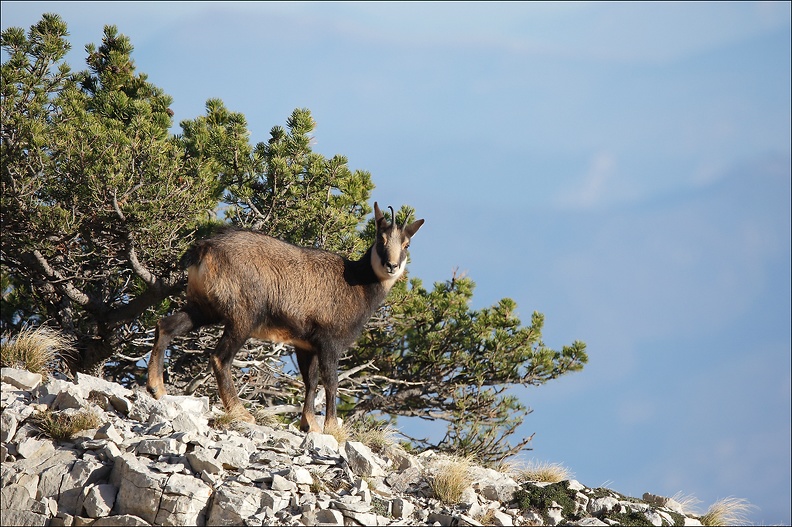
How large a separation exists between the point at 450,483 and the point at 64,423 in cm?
437

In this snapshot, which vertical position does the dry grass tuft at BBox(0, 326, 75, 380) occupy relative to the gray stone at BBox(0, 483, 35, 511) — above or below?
above

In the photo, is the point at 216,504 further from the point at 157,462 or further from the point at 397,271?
the point at 397,271

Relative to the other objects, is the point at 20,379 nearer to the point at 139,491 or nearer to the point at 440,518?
the point at 139,491

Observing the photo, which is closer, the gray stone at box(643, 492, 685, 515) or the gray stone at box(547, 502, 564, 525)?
the gray stone at box(547, 502, 564, 525)

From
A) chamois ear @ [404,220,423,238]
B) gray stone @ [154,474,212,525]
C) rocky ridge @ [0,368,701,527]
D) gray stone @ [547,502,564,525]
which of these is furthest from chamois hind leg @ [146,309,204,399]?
gray stone @ [547,502,564,525]

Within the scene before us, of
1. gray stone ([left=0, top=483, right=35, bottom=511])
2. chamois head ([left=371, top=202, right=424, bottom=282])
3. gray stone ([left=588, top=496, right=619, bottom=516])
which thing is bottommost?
gray stone ([left=0, top=483, right=35, bottom=511])

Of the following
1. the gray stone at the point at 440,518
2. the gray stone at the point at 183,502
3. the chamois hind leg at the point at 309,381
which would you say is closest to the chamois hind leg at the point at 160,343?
the chamois hind leg at the point at 309,381

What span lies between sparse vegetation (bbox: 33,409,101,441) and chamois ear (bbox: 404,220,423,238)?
474 cm

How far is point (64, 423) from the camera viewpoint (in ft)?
33.0

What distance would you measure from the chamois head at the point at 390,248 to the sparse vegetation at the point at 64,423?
4214 mm

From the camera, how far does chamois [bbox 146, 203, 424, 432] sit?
456 inches

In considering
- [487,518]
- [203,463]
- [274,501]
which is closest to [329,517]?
[274,501]

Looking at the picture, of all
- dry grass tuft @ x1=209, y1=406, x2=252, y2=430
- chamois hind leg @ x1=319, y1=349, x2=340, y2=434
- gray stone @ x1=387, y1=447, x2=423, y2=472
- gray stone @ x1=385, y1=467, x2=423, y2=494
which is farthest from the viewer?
chamois hind leg @ x1=319, y1=349, x2=340, y2=434

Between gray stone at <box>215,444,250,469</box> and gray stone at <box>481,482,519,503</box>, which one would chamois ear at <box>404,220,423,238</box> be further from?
gray stone at <box>215,444,250,469</box>
